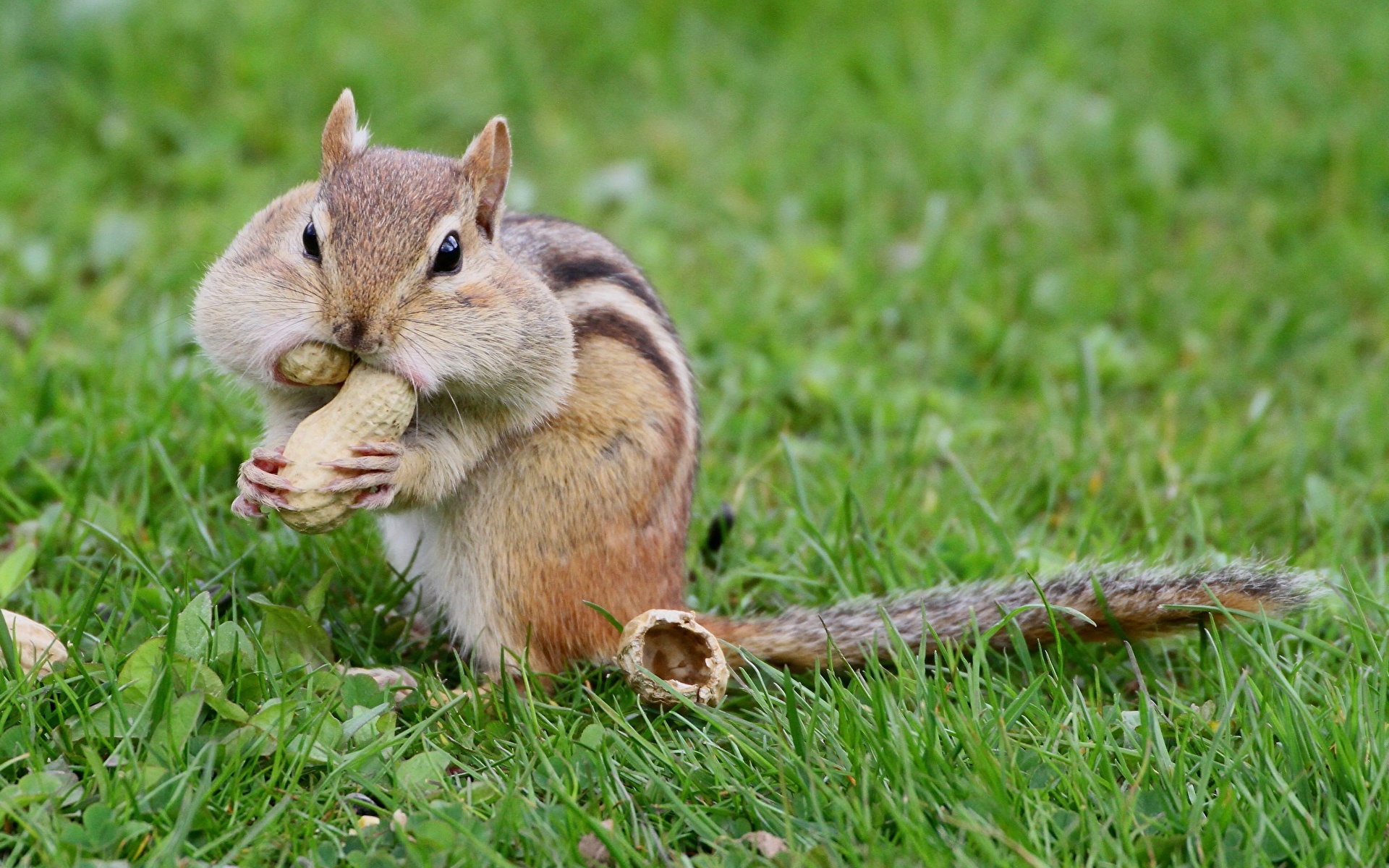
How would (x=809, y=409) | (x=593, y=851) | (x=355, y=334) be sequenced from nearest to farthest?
(x=593, y=851) → (x=355, y=334) → (x=809, y=409)

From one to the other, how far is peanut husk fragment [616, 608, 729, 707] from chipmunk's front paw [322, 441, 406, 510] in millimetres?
514

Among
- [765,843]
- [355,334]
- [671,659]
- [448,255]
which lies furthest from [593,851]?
[448,255]

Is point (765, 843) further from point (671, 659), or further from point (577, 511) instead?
point (577, 511)

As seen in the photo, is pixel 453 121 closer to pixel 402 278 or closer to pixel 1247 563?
pixel 402 278

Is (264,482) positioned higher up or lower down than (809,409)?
higher up

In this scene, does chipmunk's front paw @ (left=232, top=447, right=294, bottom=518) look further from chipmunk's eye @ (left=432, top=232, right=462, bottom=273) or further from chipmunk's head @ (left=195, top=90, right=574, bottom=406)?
chipmunk's eye @ (left=432, top=232, right=462, bottom=273)

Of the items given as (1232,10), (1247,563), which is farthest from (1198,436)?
(1232,10)

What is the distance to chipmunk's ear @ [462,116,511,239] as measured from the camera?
108 inches

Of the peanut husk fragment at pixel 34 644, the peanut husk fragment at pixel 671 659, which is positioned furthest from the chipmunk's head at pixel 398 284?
the peanut husk fragment at pixel 34 644

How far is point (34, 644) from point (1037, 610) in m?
1.84

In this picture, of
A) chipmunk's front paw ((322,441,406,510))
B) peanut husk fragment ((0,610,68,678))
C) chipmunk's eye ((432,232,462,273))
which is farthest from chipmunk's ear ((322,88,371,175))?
peanut husk fragment ((0,610,68,678))

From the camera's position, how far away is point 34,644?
2537 mm

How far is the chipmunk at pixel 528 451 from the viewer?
259cm

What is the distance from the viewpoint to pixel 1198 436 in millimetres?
4129
